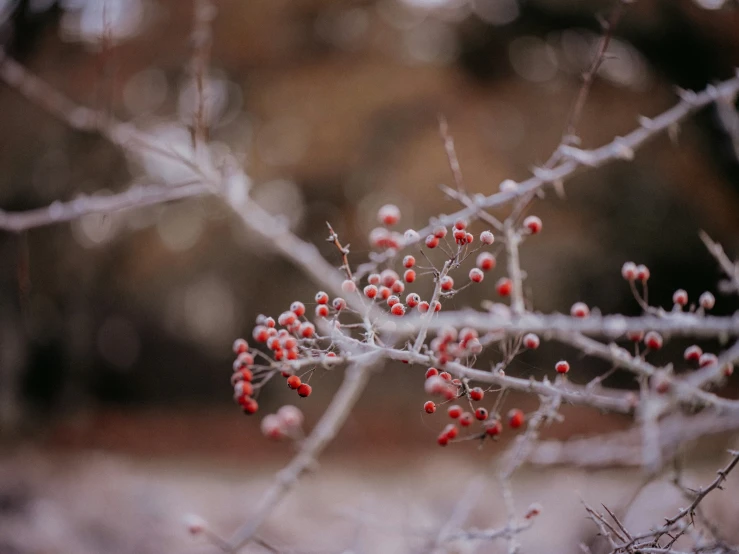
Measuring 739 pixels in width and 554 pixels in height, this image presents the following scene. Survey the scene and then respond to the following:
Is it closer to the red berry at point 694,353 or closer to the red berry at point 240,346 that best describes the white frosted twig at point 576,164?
the red berry at point 240,346

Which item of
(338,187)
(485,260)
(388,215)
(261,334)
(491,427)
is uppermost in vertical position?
(338,187)

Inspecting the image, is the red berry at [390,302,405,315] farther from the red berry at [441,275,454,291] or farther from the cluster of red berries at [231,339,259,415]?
the cluster of red berries at [231,339,259,415]

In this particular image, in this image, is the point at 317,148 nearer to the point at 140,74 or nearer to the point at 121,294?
the point at 140,74

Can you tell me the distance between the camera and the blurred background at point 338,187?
163 inches

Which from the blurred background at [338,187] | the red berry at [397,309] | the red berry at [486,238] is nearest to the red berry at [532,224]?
the red berry at [486,238]

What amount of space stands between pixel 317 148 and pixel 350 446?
12.2 ft

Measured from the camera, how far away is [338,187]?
5.71 metres

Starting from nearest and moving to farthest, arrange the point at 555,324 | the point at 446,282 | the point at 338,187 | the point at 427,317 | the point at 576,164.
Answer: the point at 555,324, the point at 427,317, the point at 446,282, the point at 576,164, the point at 338,187

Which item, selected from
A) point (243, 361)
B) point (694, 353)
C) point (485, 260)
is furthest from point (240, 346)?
point (694, 353)

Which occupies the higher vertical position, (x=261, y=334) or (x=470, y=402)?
(x=261, y=334)

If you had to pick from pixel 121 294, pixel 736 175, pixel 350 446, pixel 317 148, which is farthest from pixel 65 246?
pixel 736 175

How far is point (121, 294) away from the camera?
7.84 m

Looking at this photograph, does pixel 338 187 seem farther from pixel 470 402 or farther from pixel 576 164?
pixel 470 402

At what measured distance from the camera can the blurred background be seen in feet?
13.6
